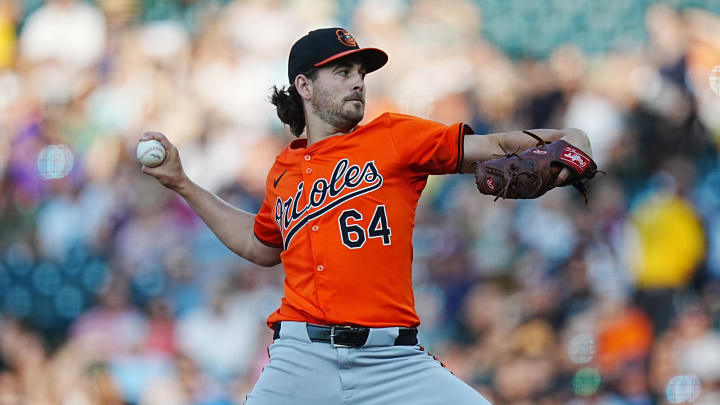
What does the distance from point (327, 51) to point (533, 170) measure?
1.04 meters

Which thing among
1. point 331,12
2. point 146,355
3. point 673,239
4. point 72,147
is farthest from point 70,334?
point 673,239

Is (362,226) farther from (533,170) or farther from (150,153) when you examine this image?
(150,153)

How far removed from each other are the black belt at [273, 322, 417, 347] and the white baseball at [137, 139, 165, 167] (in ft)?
3.39

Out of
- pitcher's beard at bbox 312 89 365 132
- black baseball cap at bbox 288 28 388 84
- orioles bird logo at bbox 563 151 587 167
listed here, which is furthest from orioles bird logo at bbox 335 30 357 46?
orioles bird logo at bbox 563 151 587 167

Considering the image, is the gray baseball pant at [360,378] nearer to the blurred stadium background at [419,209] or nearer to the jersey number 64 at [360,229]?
the jersey number 64 at [360,229]

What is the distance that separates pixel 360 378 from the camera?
10.9 ft

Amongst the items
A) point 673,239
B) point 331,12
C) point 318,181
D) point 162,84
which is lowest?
point 673,239

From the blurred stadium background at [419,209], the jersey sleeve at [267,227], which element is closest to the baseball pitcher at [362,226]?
the jersey sleeve at [267,227]

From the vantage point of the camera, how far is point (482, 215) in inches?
280

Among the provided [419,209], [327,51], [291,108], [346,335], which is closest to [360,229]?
[346,335]

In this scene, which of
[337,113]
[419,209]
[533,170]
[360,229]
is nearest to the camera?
[533,170]

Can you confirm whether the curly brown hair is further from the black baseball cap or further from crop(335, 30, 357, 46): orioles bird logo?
crop(335, 30, 357, 46): orioles bird logo

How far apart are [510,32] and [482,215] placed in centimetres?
152

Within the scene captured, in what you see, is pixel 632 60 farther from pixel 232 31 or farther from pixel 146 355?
pixel 146 355
